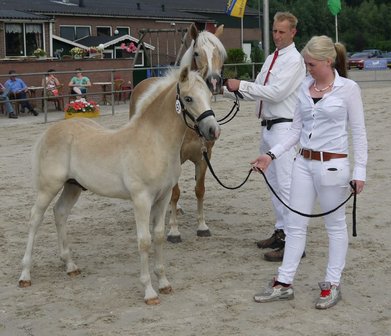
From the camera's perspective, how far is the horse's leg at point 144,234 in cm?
475

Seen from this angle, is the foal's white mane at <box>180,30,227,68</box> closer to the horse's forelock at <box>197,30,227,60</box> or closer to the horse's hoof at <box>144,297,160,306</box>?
the horse's forelock at <box>197,30,227,60</box>

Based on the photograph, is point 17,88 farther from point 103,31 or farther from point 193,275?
point 103,31

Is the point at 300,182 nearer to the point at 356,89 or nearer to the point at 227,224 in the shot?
the point at 356,89

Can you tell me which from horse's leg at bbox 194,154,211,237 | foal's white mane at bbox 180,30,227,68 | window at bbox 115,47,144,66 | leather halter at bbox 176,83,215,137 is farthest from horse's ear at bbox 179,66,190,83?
window at bbox 115,47,144,66

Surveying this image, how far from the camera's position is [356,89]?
442 centimetres

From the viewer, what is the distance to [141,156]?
15.7 feet

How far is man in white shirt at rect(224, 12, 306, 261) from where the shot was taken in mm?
5555

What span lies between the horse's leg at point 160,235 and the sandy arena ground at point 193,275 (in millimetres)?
110

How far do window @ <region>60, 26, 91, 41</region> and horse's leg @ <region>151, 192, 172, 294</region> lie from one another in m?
29.1

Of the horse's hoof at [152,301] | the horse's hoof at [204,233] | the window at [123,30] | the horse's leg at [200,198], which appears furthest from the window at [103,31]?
the horse's hoof at [152,301]

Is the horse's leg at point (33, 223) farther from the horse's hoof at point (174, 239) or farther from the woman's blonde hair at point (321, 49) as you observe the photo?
the woman's blonde hair at point (321, 49)

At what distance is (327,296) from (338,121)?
1.25 metres

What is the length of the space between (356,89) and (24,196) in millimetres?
5373

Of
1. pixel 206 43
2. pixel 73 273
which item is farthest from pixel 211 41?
pixel 73 273
